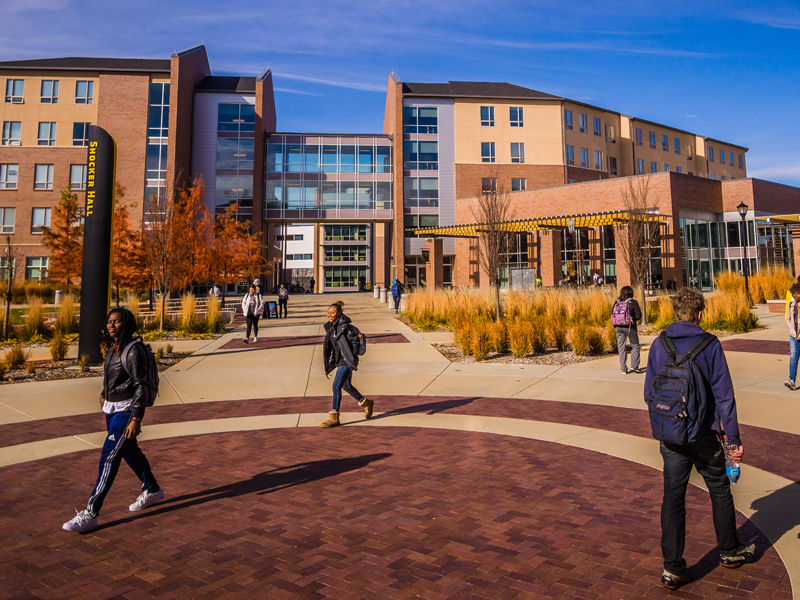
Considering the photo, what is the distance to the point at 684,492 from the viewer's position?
3381 mm

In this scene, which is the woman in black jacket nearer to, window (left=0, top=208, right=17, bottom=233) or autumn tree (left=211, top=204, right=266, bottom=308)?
autumn tree (left=211, top=204, right=266, bottom=308)

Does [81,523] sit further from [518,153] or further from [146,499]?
[518,153]

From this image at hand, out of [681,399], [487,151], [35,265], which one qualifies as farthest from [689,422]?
[35,265]

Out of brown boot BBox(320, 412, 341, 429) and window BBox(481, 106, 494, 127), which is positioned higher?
window BBox(481, 106, 494, 127)

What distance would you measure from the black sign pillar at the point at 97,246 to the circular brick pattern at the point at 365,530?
24.4 feet

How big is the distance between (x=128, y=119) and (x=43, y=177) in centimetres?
867

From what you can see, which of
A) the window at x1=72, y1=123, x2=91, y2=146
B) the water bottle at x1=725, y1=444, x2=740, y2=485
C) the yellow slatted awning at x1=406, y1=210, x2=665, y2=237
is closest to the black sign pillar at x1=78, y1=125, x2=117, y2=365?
the water bottle at x1=725, y1=444, x2=740, y2=485

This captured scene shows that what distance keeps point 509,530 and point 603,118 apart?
58606 millimetres

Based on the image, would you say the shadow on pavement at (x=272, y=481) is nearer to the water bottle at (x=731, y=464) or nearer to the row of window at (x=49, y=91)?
the water bottle at (x=731, y=464)

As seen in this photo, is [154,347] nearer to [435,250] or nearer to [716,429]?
[716,429]

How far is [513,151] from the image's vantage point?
51.3m

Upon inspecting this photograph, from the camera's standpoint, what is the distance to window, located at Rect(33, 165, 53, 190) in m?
46.4

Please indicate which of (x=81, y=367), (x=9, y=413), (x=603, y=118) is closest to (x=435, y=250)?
(x=603, y=118)

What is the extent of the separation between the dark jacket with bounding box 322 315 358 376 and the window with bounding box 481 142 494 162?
46551 millimetres
